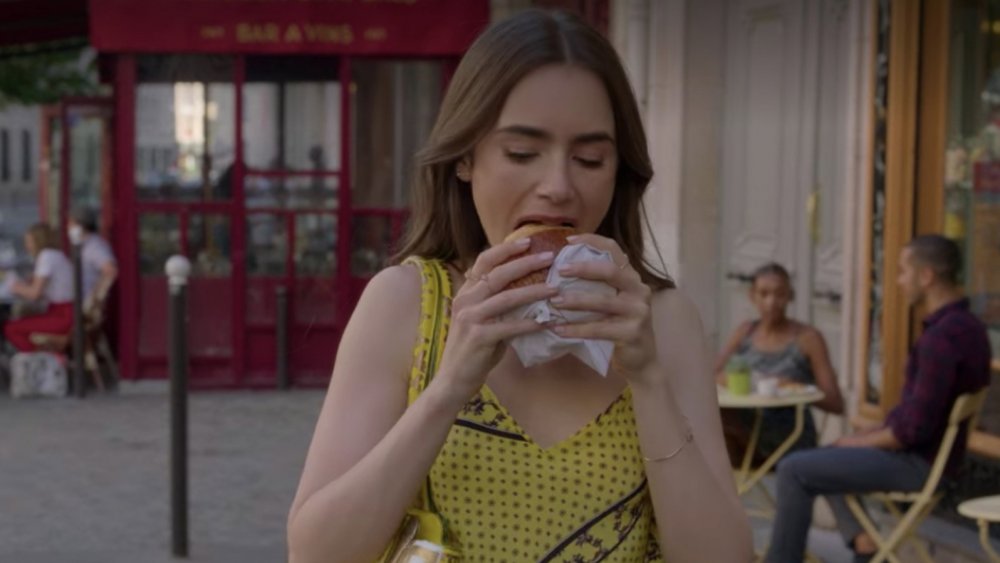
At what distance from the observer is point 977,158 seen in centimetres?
762

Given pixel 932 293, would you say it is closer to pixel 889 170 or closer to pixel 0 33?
pixel 889 170

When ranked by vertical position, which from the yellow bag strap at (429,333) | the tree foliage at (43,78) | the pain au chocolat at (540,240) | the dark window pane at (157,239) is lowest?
the dark window pane at (157,239)

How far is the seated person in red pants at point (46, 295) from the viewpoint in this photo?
13.7 metres

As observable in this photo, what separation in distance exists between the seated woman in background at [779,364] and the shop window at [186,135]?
702 cm

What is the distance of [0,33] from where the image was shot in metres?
16.8

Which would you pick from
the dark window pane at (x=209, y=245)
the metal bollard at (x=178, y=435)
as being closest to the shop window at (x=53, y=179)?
the dark window pane at (x=209, y=245)

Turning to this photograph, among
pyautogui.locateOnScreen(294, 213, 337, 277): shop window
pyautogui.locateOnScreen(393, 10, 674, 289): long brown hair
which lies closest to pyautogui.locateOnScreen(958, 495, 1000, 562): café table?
pyautogui.locateOnScreen(393, 10, 674, 289): long brown hair

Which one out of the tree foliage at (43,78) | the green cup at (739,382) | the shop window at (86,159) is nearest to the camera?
the green cup at (739,382)

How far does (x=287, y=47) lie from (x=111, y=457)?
13.7 feet

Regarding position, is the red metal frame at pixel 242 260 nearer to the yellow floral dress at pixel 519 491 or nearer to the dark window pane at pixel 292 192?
the dark window pane at pixel 292 192

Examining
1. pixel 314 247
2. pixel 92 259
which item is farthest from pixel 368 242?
pixel 92 259

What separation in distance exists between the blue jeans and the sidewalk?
2.23 meters

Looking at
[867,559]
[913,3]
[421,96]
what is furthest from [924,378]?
[421,96]

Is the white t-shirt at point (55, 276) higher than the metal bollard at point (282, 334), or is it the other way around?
the white t-shirt at point (55, 276)
